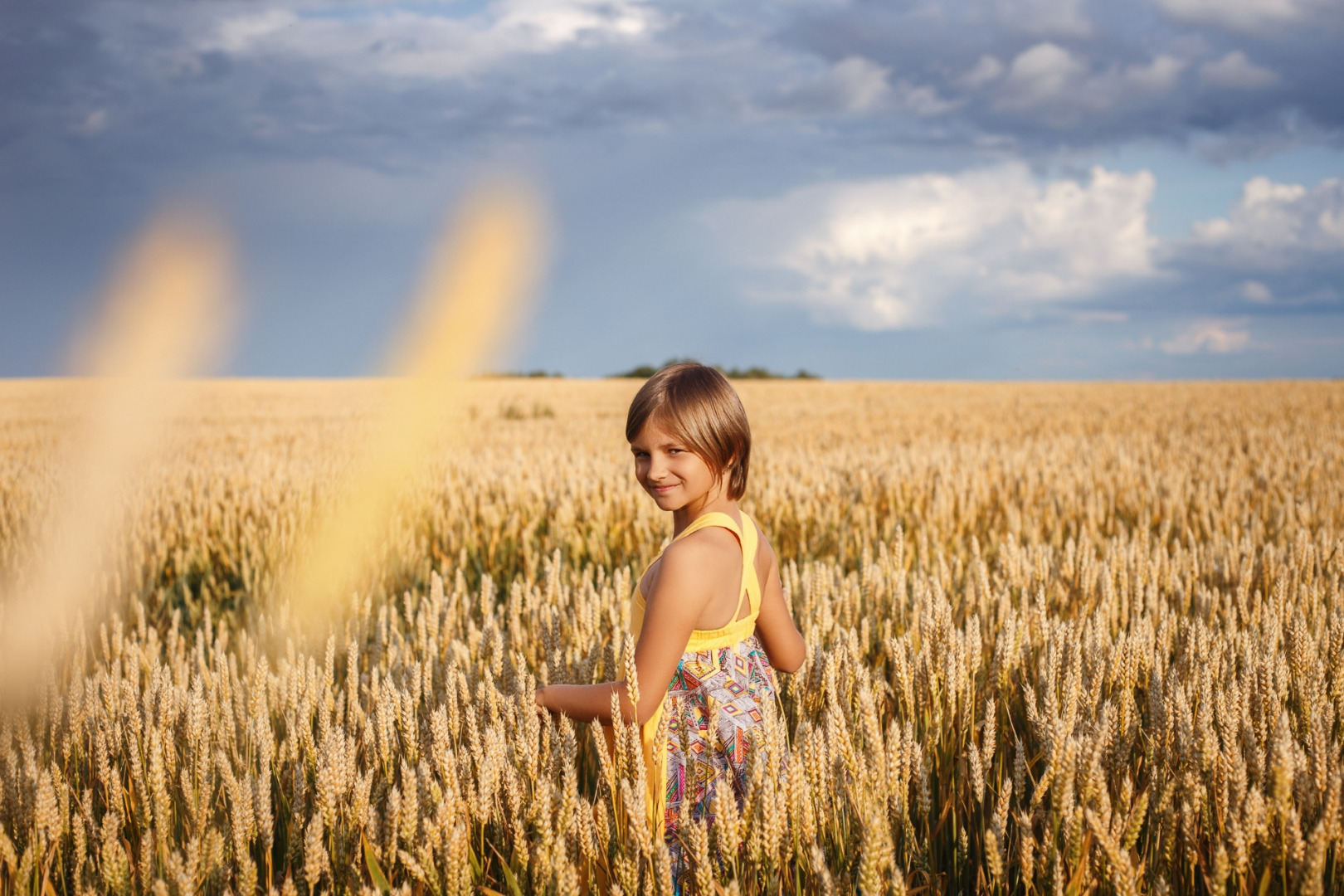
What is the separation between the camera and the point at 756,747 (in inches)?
64.6

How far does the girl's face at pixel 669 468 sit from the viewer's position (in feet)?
6.09

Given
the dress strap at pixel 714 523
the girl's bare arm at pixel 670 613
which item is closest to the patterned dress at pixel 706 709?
the dress strap at pixel 714 523

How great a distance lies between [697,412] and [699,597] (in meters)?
0.39

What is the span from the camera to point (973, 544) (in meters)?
4.15

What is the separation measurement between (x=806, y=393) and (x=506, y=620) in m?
29.1

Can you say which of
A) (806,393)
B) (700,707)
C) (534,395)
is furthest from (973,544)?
(806,393)

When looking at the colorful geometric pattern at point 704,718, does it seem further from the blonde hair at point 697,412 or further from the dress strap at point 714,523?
the blonde hair at point 697,412

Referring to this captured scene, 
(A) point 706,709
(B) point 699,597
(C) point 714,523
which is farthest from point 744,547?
(A) point 706,709

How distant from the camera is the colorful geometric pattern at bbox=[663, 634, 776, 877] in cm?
184

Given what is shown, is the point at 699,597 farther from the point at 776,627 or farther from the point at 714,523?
the point at 776,627

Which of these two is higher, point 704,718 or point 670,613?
point 670,613

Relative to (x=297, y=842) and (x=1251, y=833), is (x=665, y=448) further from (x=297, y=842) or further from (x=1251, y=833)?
(x=1251, y=833)

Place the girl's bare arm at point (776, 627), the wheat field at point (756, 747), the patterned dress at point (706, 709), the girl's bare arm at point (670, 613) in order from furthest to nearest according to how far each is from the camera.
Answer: the girl's bare arm at point (776, 627)
the patterned dress at point (706, 709)
the girl's bare arm at point (670, 613)
the wheat field at point (756, 747)

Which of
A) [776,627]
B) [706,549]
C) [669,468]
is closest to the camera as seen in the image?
[706,549]
